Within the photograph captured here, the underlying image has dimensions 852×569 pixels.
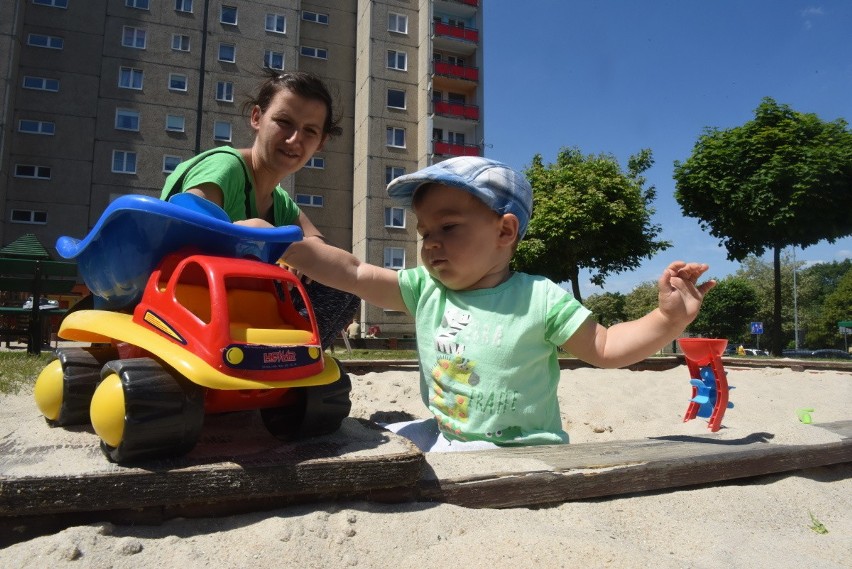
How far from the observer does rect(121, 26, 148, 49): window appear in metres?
22.3

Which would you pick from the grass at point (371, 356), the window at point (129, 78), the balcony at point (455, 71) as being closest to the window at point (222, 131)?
the window at point (129, 78)

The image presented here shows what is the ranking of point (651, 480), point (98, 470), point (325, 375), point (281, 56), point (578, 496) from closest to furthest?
point (98, 470) → point (325, 375) → point (578, 496) → point (651, 480) → point (281, 56)

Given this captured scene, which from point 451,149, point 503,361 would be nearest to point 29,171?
point 451,149

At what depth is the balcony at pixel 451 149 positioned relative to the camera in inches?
979

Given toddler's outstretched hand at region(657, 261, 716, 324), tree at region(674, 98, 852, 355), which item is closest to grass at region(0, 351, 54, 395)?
toddler's outstretched hand at region(657, 261, 716, 324)

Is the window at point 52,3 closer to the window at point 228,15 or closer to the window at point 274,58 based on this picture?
the window at point 228,15

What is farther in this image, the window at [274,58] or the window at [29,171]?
the window at [274,58]

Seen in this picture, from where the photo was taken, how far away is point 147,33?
2258 cm

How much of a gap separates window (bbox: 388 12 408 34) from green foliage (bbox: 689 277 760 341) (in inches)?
1404

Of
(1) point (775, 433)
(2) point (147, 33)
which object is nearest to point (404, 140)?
(2) point (147, 33)

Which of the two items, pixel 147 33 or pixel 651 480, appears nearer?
pixel 651 480

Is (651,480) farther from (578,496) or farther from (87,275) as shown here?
(87,275)

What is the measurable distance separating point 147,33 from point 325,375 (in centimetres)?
2618

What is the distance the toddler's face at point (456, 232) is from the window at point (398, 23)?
2601 cm
